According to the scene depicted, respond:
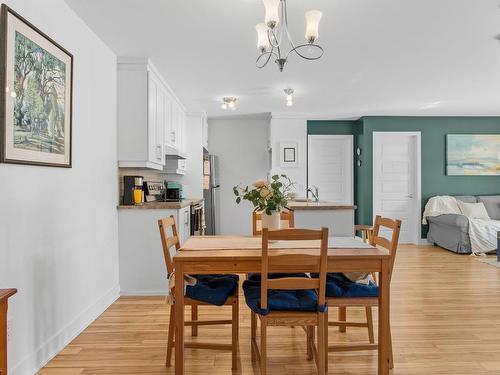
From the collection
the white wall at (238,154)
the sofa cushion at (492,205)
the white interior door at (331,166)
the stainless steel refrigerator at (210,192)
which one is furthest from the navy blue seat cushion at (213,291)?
the sofa cushion at (492,205)

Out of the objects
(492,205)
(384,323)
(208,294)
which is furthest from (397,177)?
(208,294)

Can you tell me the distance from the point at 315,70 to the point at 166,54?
1642mm

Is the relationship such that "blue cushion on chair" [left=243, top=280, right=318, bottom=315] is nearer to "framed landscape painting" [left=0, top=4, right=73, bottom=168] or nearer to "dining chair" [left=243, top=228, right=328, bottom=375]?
"dining chair" [left=243, top=228, right=328, bottom=375]

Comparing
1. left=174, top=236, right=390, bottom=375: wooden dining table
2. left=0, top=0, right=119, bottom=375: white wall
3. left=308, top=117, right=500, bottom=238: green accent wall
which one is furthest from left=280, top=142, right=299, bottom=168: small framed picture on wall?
left=174, top=236, right=390, bottom=375: wooden dining table

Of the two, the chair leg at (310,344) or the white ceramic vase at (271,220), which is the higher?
the white ceramic vase at (271,220)

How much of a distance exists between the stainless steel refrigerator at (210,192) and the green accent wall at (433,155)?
2.72m

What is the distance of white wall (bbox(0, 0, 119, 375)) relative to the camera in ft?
6.90

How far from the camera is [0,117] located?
1908mm

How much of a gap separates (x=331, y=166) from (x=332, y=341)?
487 cm

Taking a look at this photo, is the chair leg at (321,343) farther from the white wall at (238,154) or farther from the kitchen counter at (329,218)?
the white wall at (238,154)

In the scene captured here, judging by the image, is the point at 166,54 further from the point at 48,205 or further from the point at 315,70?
the point at 48,205

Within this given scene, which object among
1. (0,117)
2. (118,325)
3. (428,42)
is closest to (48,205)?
(0,117)

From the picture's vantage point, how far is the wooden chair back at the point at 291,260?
6.35ft

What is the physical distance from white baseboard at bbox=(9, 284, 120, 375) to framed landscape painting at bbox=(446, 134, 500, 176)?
20.5 feet
